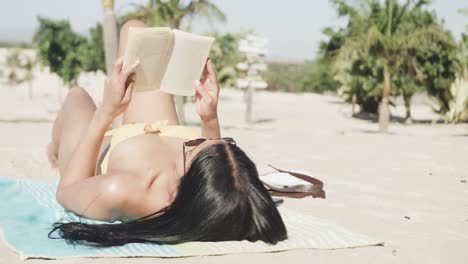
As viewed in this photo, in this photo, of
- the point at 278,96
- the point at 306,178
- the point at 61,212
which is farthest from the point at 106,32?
the point at 278,96

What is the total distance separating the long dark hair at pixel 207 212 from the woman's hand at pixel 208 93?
2.21 ft

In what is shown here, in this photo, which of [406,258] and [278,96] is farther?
[278,96]

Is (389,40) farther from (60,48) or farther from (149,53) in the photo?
(60,48)

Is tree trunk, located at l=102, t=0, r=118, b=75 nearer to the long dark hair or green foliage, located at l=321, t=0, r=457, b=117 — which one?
green foliage, located at l=321, t=0, r=457, b=117

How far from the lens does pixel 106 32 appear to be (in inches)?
402

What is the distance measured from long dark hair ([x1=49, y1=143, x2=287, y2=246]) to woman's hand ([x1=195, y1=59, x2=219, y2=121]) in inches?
26.6

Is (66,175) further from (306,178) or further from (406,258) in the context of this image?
(306,178)

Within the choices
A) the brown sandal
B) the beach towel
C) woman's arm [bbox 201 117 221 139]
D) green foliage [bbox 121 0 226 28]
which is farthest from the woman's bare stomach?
green foliage [bbox 121 0 226 28]

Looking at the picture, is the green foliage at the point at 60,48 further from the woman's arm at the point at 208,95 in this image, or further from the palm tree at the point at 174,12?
the woman's arm at the point at 208,95

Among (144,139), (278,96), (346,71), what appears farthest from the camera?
(278,96)

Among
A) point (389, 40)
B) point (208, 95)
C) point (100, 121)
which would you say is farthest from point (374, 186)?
point (389, 40)

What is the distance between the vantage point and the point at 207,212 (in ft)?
8.98

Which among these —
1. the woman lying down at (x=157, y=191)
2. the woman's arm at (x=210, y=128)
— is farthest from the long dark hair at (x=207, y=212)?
the woman's arm at (x=210, y=128)

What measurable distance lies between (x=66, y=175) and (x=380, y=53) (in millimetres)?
12699
